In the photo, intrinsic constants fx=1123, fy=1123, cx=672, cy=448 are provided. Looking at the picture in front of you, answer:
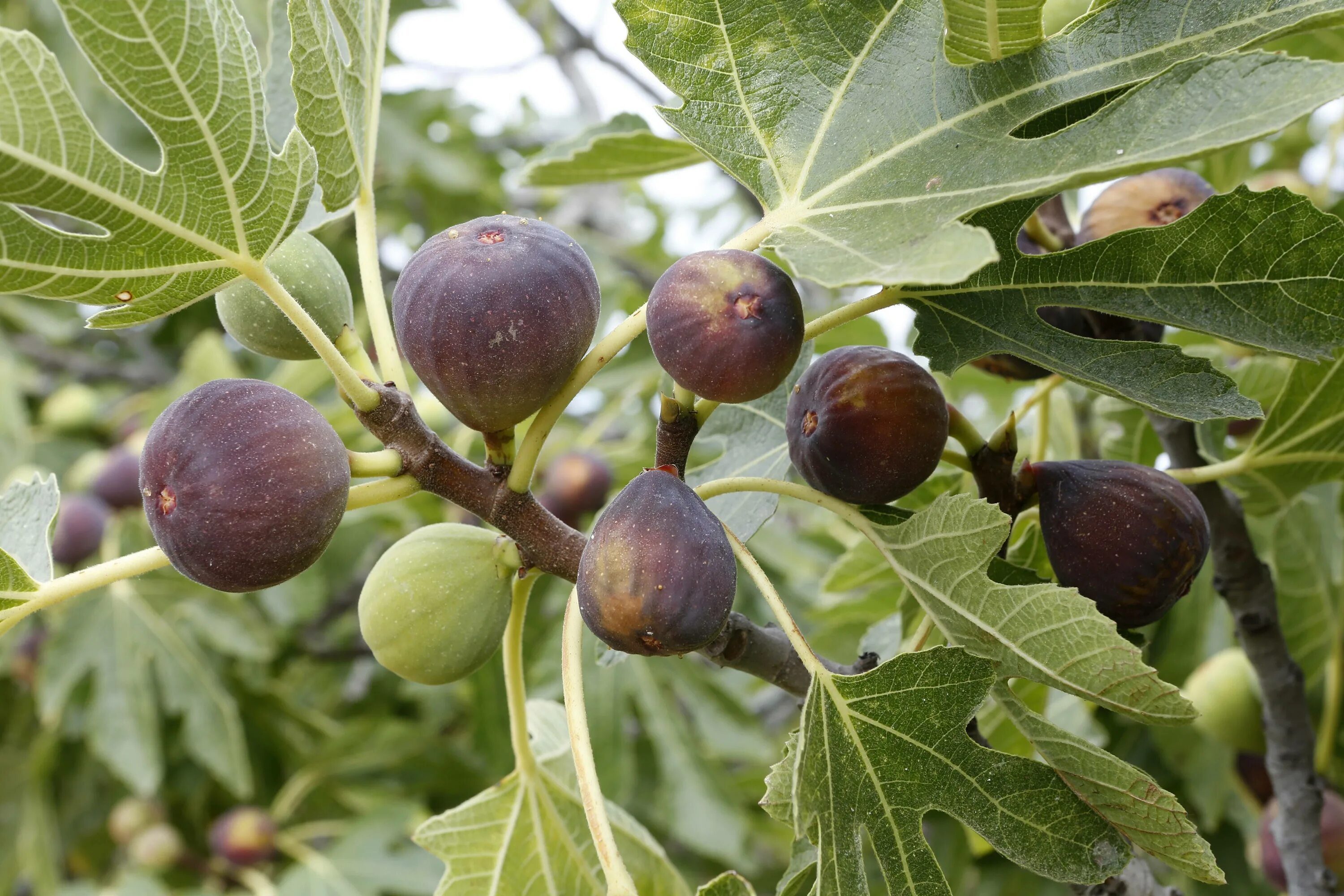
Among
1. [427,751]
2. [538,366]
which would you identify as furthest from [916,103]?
[427,751]

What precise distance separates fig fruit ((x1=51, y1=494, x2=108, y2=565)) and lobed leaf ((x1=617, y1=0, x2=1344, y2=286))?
3.18 m

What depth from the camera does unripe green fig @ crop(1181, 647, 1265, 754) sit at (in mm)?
2186

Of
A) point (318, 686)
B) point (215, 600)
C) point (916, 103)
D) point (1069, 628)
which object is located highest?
point (916, 103)

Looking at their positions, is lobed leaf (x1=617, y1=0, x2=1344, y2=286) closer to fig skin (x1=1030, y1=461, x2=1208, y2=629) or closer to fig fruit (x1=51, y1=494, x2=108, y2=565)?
fig skin (x1=1030, y1=461, x2=1208, y2=629)

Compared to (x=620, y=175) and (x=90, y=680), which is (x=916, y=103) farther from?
(x=90, y=680)

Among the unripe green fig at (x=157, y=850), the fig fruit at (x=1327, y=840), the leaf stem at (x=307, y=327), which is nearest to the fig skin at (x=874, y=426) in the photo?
the leaf stem at (x=307, y=327)

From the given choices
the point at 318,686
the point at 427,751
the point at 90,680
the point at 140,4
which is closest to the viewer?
the point at 140,4

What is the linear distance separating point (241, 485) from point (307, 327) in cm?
19

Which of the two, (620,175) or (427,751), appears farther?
(427,751)

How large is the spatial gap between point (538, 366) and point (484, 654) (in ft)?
1.38

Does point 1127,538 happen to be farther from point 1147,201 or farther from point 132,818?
point 132,818

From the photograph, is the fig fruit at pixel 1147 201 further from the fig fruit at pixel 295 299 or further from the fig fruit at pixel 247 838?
the fig fruit at pixel 247 838

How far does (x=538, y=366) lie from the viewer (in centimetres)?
114

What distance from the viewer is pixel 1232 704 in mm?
2188
